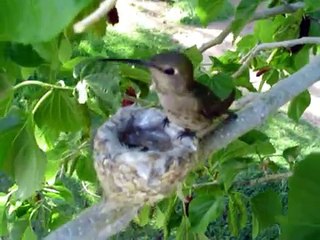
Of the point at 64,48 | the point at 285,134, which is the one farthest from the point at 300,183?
the point at 285,134

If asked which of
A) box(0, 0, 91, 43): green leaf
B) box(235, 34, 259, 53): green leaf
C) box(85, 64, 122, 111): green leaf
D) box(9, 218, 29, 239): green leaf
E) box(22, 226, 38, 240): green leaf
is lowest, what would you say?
box(9, 218, 29, 239): green leaf

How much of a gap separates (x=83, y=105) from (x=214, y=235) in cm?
277

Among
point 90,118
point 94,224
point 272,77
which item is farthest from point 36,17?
point 272,77

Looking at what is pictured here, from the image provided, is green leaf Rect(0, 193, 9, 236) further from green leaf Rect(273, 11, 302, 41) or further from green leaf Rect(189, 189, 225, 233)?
green leaf Rect(273, 11, 302, 41)

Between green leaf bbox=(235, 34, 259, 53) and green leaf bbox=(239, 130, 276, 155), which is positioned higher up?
Result: green leaf bbox=(239, 130, 276, 155)

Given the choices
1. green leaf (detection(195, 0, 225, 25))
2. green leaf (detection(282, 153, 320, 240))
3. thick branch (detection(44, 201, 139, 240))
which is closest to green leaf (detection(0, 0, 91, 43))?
green leaf (detection(282, 153, 320, 240))

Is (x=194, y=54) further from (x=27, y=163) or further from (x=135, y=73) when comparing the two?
(x=27, y=163)

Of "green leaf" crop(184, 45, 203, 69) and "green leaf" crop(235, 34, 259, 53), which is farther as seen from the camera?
"green leaf" crop(235, 34, 259, 53)

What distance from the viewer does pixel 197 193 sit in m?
2.27

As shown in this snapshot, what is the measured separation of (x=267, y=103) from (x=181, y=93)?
0.66 metres

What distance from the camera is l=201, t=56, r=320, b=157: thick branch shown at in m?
1.43

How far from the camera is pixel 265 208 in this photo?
222 centimetres

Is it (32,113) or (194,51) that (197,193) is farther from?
(32,113)

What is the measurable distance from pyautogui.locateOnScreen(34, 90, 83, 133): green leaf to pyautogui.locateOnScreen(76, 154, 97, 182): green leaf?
353mm
